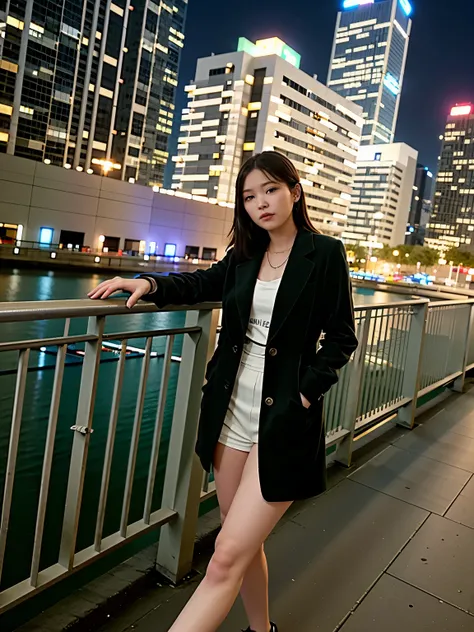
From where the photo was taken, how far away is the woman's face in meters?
1.46

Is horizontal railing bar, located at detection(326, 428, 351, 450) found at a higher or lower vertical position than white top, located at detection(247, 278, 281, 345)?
lower

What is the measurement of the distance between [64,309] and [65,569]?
88 centimetres

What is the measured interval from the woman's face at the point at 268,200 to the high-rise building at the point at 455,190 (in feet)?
440

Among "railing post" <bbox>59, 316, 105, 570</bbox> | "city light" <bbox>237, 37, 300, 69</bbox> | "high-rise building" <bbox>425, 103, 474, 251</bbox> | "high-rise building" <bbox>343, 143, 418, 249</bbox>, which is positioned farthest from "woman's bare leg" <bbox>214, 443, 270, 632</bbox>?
"high-rise building" <bbox>425, 103, 474, 251</bbox>

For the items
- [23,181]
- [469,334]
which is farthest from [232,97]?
[469,334]

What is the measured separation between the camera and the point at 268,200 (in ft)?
4.79

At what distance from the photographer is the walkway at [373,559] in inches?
76.5

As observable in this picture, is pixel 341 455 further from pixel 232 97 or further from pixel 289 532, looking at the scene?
pixel 232 97

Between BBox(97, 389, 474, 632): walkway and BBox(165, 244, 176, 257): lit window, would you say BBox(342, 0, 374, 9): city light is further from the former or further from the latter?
BBox(97, 389, 474, 632): walkway

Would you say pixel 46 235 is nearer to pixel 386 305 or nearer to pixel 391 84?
pixel 386 305

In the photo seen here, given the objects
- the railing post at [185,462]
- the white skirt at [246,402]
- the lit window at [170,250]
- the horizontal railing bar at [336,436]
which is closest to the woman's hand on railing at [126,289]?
the white skirt at [246,402]

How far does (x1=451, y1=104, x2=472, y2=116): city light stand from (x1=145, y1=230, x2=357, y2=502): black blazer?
16173 centimetres

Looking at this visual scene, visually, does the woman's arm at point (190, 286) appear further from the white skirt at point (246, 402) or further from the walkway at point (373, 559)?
the walkway at point (373, 559)

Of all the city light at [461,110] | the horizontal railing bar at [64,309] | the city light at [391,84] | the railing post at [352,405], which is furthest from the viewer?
the city light at [391,84]
